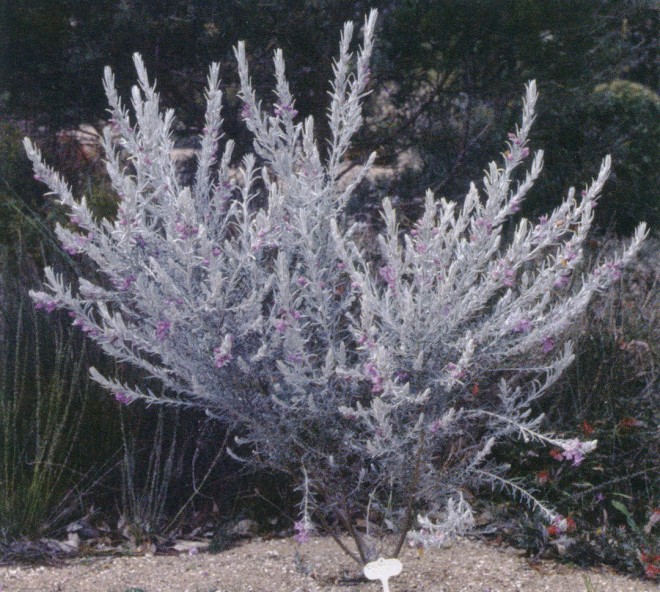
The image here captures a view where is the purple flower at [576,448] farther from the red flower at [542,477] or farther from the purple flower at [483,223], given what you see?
the red flower at [542,477]

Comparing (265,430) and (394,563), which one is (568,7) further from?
(394,563)

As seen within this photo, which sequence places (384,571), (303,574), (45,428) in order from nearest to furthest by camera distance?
(384,571)
(303,574)
(45,428)

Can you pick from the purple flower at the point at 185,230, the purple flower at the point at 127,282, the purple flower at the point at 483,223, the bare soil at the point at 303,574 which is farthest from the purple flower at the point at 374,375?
the bare soil at the point at 303,574

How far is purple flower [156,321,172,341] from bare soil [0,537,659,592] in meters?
0.99

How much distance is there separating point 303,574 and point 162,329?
4.06ft

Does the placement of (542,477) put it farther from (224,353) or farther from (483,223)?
(224,353)

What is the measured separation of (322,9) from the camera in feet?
20.2

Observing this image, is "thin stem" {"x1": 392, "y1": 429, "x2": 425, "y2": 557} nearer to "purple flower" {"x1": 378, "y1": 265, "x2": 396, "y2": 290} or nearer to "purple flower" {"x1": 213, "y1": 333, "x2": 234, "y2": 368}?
"purple flower" {"x1": 378, "y1": 265, "x2": 396, "y2": 290}

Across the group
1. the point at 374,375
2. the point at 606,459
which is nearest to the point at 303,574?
the point at 374,375

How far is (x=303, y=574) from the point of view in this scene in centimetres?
372

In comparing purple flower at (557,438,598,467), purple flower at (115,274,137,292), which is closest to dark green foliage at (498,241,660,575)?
purple flower at (557,438,598,467)

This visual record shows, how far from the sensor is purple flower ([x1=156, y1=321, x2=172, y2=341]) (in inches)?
120

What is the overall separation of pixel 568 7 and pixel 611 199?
183 cm

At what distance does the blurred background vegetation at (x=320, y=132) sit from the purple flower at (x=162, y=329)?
102 cm
